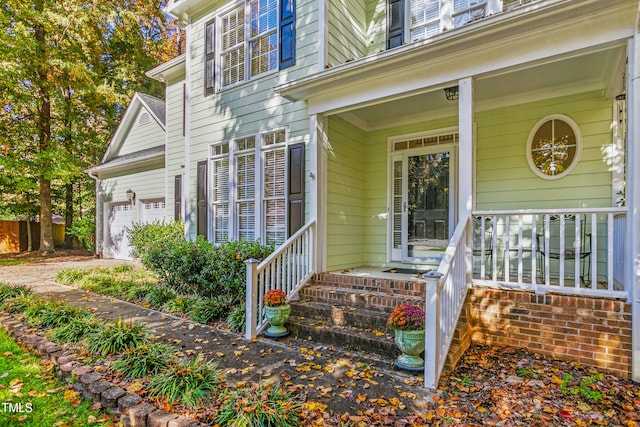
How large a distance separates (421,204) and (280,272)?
2685 millimetres

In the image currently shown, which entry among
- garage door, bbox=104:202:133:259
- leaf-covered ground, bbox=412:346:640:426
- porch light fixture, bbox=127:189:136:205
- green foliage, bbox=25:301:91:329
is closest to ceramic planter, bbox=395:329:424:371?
leaf-covered ground, bbox=412:346:640:426

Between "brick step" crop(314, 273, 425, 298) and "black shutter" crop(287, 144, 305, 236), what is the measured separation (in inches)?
38.3

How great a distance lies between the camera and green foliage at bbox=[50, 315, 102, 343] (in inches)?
161

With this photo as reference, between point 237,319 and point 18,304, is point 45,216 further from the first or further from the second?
point 237,319

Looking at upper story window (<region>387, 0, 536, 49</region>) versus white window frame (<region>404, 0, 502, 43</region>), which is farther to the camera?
upper story window (<region>387, 0, 536, 49</region>)

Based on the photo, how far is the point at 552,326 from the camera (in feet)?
11.8

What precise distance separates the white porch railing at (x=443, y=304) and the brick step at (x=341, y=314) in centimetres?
86

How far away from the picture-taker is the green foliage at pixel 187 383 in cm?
278

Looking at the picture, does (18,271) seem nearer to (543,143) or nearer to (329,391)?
(329,391)

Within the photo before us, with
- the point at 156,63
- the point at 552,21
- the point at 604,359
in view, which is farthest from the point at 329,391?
the point at 156,63

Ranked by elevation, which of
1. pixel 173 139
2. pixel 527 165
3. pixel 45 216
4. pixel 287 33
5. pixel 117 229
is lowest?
pixel 117 229

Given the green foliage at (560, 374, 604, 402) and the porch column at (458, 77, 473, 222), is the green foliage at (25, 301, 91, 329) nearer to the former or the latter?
the porch column at (458, 77, 473, 222)

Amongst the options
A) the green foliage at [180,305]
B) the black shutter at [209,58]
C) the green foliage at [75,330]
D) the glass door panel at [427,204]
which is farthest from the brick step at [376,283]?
the black shutter at [209,58]

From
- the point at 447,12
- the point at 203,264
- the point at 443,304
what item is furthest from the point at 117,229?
the point at 443,304
